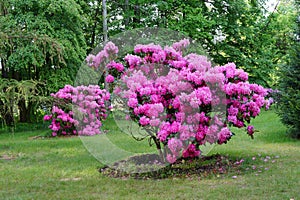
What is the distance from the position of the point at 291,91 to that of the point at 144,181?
5135 mm

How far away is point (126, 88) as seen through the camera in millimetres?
6465

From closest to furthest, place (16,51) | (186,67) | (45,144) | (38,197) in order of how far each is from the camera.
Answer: (38,197) < (186,67) < (45,144) < (16,51)

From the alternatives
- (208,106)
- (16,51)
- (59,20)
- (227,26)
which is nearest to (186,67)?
(208,106)

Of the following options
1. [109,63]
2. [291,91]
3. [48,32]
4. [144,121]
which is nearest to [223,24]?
[48,32]

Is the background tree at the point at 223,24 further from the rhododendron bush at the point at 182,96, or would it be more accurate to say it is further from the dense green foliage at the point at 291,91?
the rhododendron bush at the point at 182,96

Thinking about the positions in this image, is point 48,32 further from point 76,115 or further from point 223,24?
point 223,24

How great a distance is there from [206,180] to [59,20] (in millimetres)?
11087

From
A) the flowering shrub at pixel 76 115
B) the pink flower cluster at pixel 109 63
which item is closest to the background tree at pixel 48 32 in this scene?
the flowering shrub at pixel 76 115

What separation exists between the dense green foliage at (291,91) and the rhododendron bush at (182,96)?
282cm

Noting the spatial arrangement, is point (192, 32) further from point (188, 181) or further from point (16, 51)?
point (188, 181)

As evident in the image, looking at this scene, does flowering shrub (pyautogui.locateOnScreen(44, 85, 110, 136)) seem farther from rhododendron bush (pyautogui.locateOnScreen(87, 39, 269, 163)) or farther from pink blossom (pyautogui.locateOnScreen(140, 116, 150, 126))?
pink blossom (pyautogui.locateOnScreen(140, 116, 150, 126))

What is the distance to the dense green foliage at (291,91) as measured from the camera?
899 centimetres

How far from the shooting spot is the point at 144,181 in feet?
18.7

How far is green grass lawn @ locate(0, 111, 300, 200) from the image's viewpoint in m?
4.91
